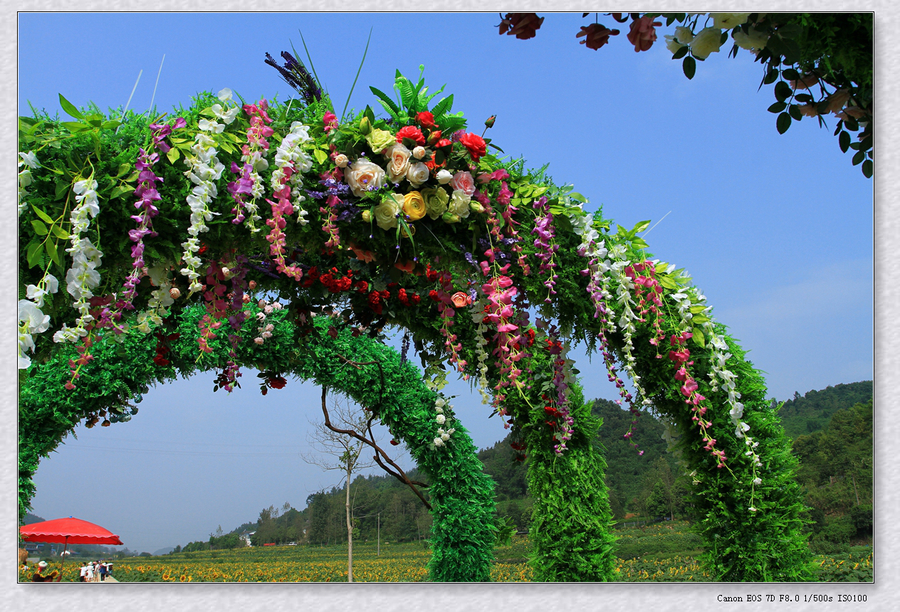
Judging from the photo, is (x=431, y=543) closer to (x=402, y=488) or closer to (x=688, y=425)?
(x=688, y=425)

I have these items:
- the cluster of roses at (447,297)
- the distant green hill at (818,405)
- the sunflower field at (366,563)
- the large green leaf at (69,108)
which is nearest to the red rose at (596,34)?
the cluster of roses at (447,297)

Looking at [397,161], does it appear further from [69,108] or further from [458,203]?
[69,108]

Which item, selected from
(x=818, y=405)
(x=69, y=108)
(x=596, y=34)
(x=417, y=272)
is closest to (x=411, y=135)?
(x=417, y=272)

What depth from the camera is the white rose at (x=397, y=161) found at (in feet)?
6.37

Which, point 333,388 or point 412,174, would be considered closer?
point 412,174

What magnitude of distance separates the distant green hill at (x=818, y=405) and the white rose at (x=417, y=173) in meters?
1.99

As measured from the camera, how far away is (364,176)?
193 cm

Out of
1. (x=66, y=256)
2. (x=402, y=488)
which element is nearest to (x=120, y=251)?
(x=66, y=256)

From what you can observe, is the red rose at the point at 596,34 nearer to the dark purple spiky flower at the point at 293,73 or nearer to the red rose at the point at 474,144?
the red rose at the point at 474,144

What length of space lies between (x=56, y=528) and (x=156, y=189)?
7.38 m

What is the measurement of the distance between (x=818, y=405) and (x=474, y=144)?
363cm

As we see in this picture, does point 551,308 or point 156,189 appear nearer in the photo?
point 156,189

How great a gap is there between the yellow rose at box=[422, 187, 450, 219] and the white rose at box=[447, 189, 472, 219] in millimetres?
28

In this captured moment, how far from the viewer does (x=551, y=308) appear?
2.74 m
